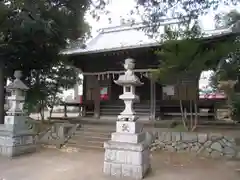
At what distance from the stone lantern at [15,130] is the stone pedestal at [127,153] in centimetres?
351

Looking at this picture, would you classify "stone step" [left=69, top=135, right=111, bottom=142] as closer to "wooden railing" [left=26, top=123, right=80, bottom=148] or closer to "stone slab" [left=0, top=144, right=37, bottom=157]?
"wooden railing" [left=26, top=123, right=80, bottom=148]

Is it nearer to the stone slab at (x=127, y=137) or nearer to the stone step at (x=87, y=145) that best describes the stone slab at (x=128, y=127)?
the stone slab at (x=127, y=137)

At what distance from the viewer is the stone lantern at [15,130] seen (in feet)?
23.9

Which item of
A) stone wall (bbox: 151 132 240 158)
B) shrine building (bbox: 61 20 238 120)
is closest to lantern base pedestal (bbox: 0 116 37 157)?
stone wall (bbox: 151 132 240 158)

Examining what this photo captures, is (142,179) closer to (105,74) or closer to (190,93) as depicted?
(190,93)

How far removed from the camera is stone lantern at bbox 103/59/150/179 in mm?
5094

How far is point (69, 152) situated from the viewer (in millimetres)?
7867

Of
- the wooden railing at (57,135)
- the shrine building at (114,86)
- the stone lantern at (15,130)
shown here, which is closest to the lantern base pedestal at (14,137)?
the stone lantern at (15,130)

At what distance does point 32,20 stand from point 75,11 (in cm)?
189

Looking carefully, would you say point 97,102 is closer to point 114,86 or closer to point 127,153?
point 114,86

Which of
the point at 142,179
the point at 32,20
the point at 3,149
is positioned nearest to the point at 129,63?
the point at 142,179

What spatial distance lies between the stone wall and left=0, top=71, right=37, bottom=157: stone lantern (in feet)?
14.1

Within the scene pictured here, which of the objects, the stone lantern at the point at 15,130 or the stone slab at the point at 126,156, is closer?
the stone slab at the point at 126,156

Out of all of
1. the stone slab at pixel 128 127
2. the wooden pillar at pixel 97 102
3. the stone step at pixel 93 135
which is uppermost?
the wooden pillar at pixel 97 102
